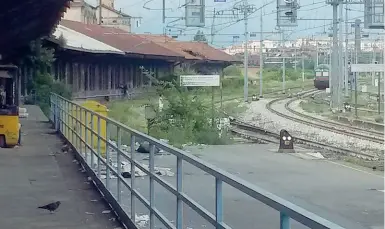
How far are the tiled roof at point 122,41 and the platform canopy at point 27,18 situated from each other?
25.1m

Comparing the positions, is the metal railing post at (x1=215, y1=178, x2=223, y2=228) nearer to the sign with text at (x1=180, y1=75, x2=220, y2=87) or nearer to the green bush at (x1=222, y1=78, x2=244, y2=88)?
the sign with text at (x1=180, y1=75, x2=220, y2=87)

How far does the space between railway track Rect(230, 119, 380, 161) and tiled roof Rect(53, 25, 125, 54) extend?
789 centimetres

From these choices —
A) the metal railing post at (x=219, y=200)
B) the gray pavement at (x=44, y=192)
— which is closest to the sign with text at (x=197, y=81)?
the gray pavement at (x=44, y=192)

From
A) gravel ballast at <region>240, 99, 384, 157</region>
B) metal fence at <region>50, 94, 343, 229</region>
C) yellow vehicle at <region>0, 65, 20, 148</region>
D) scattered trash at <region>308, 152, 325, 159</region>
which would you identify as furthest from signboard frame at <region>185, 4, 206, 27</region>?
yellow vehicle at <region>0, 65, 20, 148</region>

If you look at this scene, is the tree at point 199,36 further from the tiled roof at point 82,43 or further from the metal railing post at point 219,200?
the metal railing post at point 219,200

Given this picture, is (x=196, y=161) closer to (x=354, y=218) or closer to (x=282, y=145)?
(x=354, y=218)

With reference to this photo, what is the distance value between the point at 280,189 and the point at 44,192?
4.23m

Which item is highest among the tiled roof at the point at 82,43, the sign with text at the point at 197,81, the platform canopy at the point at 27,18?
the tiled roof at the point at 82,43

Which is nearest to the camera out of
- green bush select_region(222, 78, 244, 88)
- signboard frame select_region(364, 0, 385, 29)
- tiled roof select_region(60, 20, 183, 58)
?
signboard frame select_region(364, 0, 385, 29)

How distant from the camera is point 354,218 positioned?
1127 centimetres

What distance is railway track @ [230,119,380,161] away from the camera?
72.9ft

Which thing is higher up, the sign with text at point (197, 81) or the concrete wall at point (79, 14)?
the concrete wall at point (79, 14)

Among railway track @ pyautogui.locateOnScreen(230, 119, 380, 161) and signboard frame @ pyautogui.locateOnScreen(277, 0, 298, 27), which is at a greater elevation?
signboard frame @ pyautogui.locateOnScreen(277, 0, 298, 27)

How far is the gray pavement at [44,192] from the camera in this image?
9.66 m
